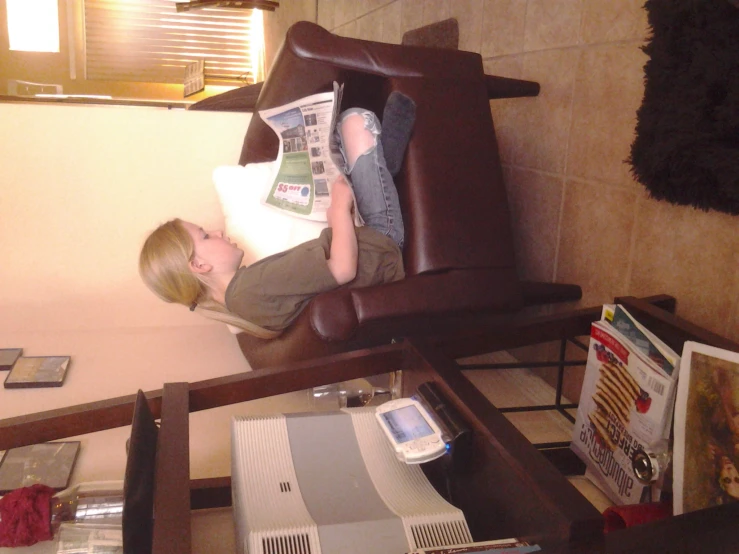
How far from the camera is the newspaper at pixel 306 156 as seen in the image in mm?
1555

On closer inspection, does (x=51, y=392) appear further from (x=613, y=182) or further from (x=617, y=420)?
(x=613, y=182)

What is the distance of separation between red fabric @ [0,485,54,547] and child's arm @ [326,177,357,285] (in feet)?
2.43

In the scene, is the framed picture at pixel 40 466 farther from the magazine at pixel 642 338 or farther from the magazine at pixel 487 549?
the magazine at pixel 642 338

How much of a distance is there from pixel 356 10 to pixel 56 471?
9.71 ft

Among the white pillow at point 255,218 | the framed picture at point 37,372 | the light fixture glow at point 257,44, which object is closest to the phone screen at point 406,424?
the white pillow at point 255,218

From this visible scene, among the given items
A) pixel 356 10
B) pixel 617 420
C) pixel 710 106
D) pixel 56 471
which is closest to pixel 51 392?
pixel 56 471

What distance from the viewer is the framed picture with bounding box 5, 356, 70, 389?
165 cm

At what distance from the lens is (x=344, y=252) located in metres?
1.44

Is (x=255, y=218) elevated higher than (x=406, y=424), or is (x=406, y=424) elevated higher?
(x=255, y=218)

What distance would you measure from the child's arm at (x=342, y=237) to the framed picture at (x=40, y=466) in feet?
2.27

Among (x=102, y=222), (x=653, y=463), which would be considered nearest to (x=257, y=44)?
(x=102, y=222)

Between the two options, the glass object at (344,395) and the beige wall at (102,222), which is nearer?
the glass object at (344,395)

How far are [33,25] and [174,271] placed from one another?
429 centimetres

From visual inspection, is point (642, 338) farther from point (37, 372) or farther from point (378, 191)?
point (37, 372)
